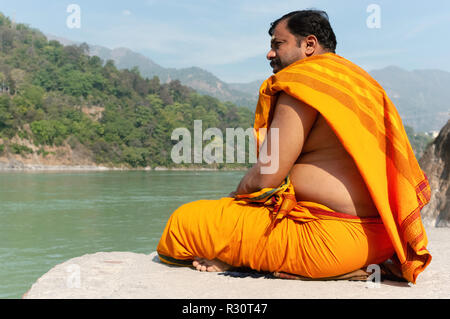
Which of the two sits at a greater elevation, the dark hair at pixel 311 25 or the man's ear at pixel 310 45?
the dark hair at pixel 311 25

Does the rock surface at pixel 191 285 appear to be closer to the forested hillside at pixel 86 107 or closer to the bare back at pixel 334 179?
the bare back at pixel 334 179

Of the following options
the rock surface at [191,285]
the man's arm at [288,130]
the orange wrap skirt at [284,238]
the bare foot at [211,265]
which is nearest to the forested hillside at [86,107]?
the rock surface at [191,285]

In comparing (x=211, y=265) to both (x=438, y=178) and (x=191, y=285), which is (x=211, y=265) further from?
(x=438, y=178)

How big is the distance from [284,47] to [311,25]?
5.8 inches

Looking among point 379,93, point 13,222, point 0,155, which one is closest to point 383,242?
point 379,93

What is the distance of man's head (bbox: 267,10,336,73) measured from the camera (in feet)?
6.46

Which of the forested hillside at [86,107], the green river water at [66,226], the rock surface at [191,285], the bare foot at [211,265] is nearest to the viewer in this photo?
the rock surface at [191,285]

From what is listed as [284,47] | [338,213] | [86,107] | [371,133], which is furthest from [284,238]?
[86,107]

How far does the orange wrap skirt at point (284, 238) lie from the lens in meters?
1.88

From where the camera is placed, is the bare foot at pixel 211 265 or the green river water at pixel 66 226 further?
the green river water at pixel 66 226

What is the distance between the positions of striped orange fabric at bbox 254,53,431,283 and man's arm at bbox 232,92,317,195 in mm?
44

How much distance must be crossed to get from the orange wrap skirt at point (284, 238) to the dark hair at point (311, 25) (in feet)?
2.38

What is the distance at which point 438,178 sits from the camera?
17.0ft
